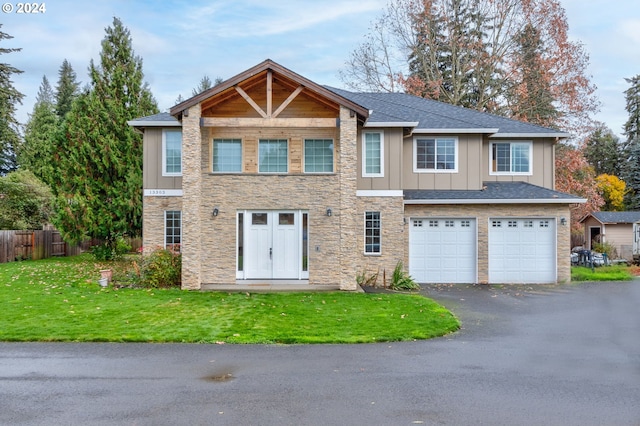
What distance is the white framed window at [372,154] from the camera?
17.7m

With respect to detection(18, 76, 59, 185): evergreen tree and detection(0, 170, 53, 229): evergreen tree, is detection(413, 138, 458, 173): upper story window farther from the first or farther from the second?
detection(18, 76, 59, 185): evergreen tree

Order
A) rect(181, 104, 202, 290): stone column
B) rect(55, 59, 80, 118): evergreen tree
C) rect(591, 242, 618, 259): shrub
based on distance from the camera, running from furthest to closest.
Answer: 1. rect(55, 59, 80, 118): evergreen tree
2. rect(591, 242, 618, 259): shrub
3. rect(181, 104, 202, 290): stone column

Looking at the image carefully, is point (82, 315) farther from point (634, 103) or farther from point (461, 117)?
point (634, 103)

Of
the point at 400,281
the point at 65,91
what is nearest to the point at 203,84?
the point at 65,91

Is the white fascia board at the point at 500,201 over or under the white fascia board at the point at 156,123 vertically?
under

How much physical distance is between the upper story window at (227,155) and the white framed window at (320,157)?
223 centimetres

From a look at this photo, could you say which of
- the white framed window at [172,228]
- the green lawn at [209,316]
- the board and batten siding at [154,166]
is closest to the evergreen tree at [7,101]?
the board and batten siding at [154,166]

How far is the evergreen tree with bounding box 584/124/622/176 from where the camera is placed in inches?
2031

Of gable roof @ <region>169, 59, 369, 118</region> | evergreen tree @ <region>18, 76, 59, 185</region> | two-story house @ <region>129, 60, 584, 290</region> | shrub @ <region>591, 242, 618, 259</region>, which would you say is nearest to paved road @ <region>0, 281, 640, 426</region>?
two-story house @ <region>129, 60, 584, 290</region>

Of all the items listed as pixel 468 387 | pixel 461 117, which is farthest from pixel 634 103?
pixel 468 387

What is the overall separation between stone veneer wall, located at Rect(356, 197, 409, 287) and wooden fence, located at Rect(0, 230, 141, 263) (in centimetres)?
1776

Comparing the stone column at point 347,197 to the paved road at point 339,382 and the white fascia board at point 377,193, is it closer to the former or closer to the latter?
the white fascia board at point 377,193

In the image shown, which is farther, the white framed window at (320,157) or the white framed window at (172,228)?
the white framed window at (172,228)

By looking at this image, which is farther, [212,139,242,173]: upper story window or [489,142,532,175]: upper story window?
[489,142,532,175]: upper story window
